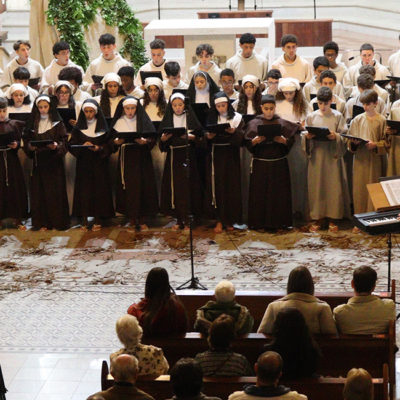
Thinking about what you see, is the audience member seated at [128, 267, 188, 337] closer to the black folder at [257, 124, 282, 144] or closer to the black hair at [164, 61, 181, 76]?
the black folder at [257, 124, 282, 144]

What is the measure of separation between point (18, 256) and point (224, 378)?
545 centimetres

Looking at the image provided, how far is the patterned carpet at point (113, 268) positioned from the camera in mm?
8992

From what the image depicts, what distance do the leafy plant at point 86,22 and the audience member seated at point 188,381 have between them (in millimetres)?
10900

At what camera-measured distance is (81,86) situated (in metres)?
13.2

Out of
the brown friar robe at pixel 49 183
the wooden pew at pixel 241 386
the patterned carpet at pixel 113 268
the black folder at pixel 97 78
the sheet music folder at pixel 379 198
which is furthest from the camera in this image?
the black folder at pixel 97 78

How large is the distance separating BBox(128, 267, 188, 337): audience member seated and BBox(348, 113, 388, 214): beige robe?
479cm

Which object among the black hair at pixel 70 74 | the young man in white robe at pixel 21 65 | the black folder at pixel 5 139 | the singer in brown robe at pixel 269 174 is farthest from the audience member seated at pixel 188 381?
the young man in white robe at pixel 21 65

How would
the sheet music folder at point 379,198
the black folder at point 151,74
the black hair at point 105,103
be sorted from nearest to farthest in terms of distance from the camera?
the sheet music folder at point 379,198 → the black hair at point 105,103 → the black folder at point 151,74

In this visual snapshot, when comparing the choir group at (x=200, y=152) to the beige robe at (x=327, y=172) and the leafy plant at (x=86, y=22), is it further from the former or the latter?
the leafy plant at (x=86, y=22)

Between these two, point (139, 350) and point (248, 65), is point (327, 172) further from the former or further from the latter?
point (139, 350)

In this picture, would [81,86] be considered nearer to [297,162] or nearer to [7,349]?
[297,162]

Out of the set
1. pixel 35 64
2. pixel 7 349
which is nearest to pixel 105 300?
pixel 7 349

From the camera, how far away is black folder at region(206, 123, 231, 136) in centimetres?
1114

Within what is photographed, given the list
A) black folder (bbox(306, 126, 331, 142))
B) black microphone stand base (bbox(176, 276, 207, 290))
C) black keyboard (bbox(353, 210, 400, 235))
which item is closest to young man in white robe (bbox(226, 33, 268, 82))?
black folder (bbox(306, 126, 331, 142))
